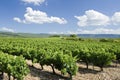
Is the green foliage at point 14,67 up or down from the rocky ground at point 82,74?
up

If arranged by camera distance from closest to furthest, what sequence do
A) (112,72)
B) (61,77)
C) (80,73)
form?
(61,77)
(80,73)
(112,72)

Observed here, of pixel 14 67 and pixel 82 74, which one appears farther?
pixel 82 74

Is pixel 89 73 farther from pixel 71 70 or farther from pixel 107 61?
pixel 71 70

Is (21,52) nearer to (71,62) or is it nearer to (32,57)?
(32,57)

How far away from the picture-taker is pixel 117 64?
34781mm

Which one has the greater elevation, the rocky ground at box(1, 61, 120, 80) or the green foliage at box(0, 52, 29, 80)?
the green foliage at box(0, 52, 29, 80)

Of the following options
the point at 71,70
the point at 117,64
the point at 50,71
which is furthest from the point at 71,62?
the point at 117,64

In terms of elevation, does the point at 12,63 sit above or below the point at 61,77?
above

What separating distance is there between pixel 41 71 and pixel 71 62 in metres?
4.50

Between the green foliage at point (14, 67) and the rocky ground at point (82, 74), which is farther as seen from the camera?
the rocky ground at point (82, 74)

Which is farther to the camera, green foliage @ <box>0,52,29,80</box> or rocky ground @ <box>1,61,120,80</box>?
rocky ground @ <box>1,61,120,80</box>

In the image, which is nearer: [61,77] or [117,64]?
[61,77]

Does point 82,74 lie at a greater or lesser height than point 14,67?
lesser

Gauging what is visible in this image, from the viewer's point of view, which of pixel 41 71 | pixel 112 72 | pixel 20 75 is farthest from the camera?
pixel 112 72
